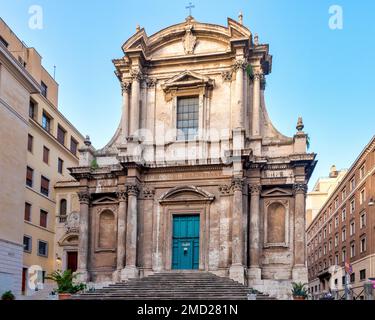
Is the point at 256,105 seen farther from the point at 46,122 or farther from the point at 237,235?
the point at 46,122

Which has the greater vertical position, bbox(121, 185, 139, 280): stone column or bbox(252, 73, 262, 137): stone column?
bbox(252, 73, 262, 137): stone column

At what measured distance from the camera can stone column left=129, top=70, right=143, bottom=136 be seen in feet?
91.8

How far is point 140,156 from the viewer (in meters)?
27.1

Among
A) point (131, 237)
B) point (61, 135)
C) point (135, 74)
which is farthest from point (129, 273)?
point (61, 135)

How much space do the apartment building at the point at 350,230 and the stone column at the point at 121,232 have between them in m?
16.6

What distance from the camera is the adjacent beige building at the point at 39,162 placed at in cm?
3588

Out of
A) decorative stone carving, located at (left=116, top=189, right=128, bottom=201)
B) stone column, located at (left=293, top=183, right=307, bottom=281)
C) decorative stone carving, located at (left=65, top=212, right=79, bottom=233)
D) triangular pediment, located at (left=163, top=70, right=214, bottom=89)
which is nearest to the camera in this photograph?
stone column, located at (left=293, top=183, right=307, bottom=281)

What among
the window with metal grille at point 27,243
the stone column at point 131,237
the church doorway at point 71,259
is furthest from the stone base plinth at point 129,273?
the window with metal grille at point 27,243

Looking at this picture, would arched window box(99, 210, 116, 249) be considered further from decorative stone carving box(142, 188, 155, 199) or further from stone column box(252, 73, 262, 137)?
stone column box(252, 73, 262, 137)

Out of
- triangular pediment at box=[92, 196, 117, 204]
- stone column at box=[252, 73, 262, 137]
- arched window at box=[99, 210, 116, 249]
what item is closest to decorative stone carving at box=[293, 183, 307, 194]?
stone column at box=[252, 73, 262, 137]

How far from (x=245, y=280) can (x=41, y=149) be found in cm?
2248

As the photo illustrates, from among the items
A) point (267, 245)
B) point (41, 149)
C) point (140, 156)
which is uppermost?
point (41, 149)
